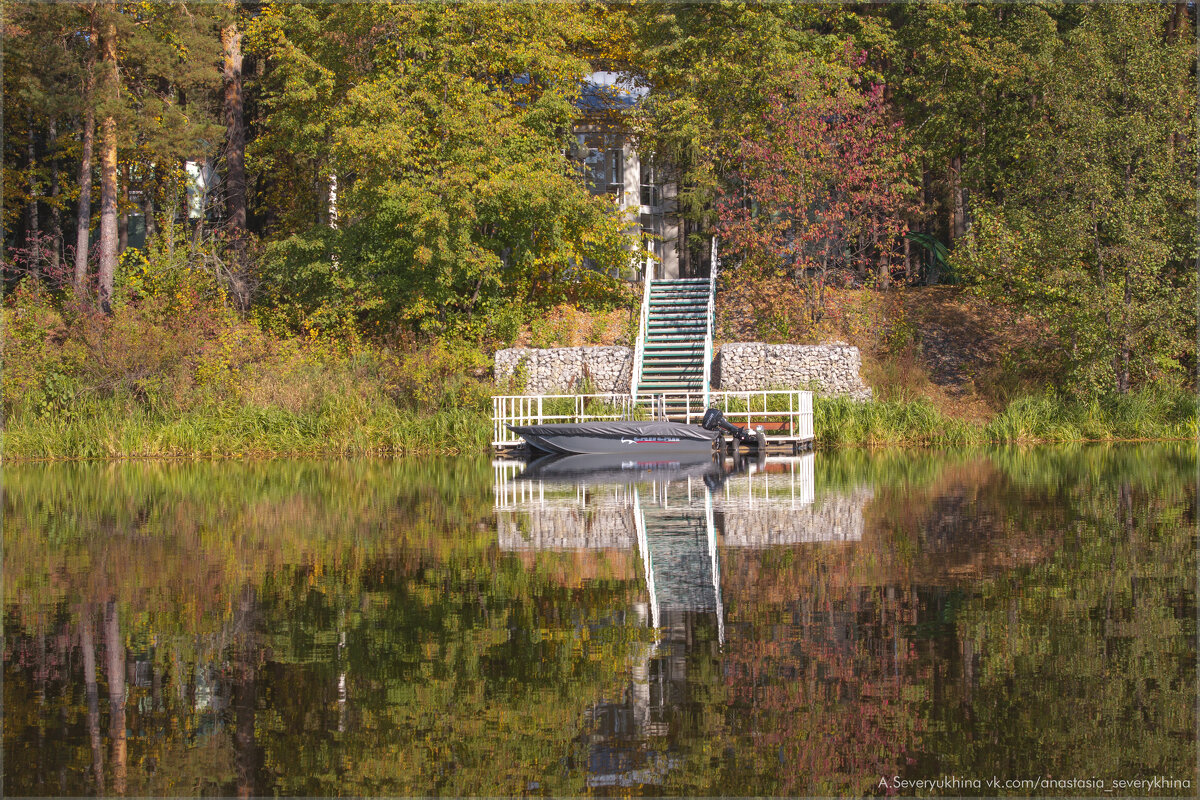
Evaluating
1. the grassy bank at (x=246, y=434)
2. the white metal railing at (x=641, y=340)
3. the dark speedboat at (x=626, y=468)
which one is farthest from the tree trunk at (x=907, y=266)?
the grassy bank at (x=246, y=434)

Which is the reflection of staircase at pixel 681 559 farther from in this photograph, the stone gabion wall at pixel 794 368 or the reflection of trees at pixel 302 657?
the stone gabion wall at pixel 794 368

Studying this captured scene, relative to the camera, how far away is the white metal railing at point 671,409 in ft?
91.5

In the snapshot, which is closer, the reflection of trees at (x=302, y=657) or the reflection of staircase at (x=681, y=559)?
the reflection of trees at (x=302, y=657)

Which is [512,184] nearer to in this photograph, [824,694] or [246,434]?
[246,434]

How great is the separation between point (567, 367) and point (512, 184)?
5339mm

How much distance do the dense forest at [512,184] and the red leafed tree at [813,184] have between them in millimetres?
104

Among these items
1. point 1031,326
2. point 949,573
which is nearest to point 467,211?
point 1031,326

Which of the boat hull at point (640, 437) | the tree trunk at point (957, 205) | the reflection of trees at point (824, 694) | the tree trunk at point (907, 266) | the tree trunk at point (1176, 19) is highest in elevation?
the tree trunk at point (1176, 19)

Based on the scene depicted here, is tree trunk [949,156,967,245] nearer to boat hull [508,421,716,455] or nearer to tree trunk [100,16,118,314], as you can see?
boat hull [508,421,716,455]

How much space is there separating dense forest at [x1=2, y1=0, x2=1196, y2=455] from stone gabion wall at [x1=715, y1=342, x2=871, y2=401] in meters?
1.93

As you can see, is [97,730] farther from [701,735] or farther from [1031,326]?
[1031,326]

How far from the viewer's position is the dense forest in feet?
98.0

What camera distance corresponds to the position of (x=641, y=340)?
3136 centimetres

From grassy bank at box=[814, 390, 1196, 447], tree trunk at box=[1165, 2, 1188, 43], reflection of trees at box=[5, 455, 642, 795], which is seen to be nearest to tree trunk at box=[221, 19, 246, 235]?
grassy bank at box=[814, 390, 1196, 447]
